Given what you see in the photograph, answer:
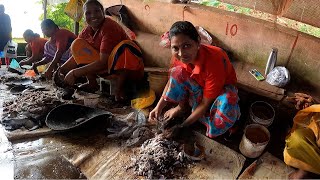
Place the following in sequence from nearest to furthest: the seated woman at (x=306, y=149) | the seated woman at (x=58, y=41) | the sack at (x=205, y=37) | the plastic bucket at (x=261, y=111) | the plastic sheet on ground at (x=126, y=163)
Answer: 1. the seated woman at (x=306, y=149)
2. the plastic sheet on ground at (x=126, y=163)
3. the plastic bucket at (x=261, y=111)
4. the sack at (x=205, y=37)
5. the seated woman at (x=58, y=41)

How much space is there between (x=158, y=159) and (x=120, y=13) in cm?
334

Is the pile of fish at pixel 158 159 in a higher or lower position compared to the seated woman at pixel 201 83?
lower

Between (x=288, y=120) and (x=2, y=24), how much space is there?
6.51 m

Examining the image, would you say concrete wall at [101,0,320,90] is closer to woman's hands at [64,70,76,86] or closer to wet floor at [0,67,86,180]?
woman's hands at [64,70,76,86]

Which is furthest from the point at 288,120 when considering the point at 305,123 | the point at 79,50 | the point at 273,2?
the point at 79,50

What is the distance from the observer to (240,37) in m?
3.53

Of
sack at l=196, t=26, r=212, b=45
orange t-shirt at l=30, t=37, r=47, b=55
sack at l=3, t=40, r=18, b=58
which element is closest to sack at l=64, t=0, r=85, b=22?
orange t-shirt at l=30, t=37, r=47, b=55

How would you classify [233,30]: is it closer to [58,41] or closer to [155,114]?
[155,114]

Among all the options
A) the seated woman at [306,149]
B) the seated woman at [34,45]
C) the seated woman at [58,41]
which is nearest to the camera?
the seated woman at [306,149]

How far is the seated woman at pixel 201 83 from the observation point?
7.32ft

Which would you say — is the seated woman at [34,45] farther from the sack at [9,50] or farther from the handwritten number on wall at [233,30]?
the handwritten number on wall at [233,30]

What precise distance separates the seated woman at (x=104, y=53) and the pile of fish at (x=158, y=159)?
1.16m

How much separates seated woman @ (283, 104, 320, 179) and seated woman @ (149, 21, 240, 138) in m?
0.56

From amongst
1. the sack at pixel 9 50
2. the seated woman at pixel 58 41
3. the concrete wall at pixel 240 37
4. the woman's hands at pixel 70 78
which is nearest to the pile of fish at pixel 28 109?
the woman's hands at pixel 70 78
